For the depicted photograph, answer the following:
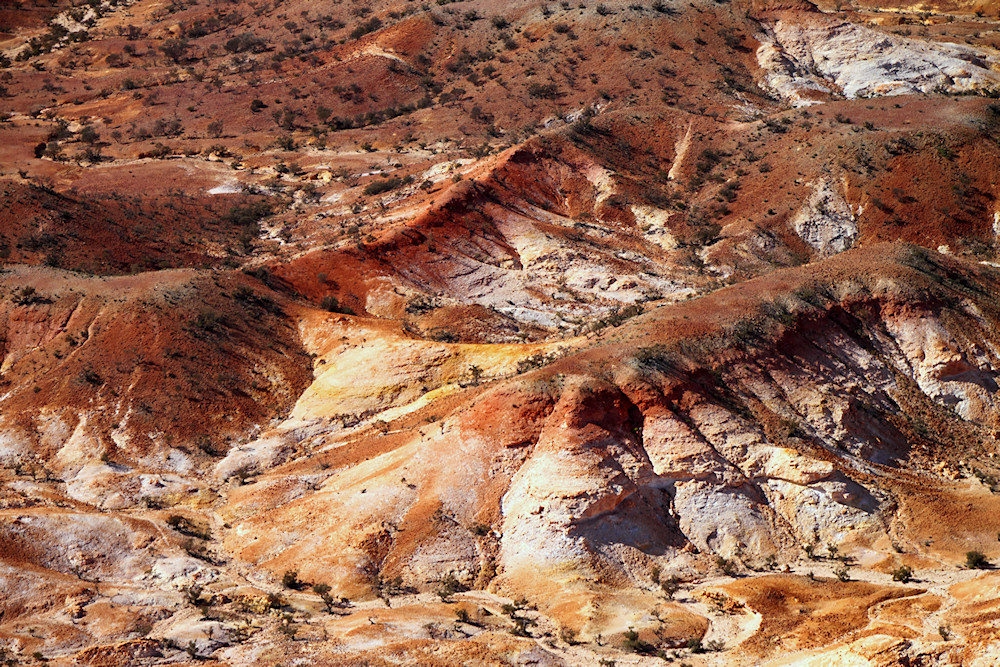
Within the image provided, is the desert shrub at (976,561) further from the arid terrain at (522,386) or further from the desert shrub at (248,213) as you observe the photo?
the desert shrub at (248,213)

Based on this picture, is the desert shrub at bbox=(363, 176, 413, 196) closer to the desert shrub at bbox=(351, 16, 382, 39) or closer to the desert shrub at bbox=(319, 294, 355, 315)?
the desert shrub at bbox=(319, 294, 355, 315)

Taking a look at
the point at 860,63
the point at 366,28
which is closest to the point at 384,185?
the point at 366,28

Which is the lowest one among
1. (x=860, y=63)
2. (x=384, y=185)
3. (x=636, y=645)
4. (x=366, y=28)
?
(x=860, y=63)

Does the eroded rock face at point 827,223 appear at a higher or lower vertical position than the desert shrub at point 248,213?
lower

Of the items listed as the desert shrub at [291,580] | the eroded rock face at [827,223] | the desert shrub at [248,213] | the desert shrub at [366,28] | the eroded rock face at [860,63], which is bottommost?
the eroded rock face at [827,223]

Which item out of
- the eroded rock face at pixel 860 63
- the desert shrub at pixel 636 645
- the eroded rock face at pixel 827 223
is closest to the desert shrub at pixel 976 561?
the desert shrub at pixel 636 645

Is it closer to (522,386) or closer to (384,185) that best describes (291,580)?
(522,386)

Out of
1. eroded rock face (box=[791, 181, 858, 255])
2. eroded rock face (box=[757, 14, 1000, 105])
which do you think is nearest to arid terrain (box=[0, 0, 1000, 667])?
eroded rock face (box=[791, 181, 858, 255])

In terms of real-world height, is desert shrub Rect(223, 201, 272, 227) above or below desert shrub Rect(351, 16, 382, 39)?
below

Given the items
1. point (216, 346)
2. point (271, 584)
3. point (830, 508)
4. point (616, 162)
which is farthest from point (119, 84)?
point (830, 508)

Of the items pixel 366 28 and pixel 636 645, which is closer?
pixel 636 645
